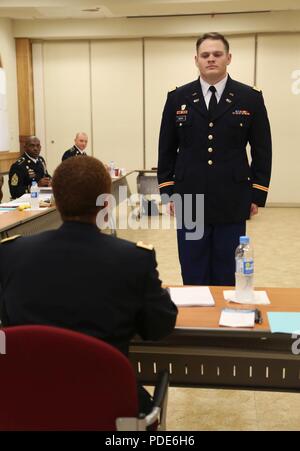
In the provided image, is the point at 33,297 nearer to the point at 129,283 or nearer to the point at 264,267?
the point at 129,283

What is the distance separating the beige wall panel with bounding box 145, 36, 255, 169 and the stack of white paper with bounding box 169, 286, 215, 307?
345 inches

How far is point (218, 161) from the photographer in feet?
8.93

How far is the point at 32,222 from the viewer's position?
14.9ft

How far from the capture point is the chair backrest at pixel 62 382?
110 centimetres

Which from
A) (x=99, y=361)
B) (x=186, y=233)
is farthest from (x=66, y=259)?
(x=186, y=233)

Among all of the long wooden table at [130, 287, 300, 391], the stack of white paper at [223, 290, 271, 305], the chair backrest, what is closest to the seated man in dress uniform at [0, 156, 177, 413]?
the chair backrest

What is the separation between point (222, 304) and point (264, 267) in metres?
3.91

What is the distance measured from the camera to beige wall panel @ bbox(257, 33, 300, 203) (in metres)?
9.99

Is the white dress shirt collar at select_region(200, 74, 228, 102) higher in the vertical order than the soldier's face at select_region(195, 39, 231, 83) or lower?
lower

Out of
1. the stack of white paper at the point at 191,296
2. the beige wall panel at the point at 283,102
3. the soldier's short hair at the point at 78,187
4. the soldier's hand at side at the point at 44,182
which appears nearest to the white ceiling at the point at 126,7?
the beige wall panel at the point at 283,102

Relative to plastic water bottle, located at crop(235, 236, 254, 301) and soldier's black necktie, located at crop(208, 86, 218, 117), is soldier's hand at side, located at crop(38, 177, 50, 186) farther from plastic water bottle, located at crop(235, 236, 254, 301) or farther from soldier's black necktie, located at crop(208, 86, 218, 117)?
plastic water bottle, located at crop(235, 236, 254, 301)

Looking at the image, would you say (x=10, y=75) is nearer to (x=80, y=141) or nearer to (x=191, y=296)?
(x=80, y=141)

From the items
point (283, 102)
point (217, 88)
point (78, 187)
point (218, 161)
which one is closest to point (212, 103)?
point (217, 88)

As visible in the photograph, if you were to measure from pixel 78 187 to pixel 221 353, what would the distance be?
31.3 inches
